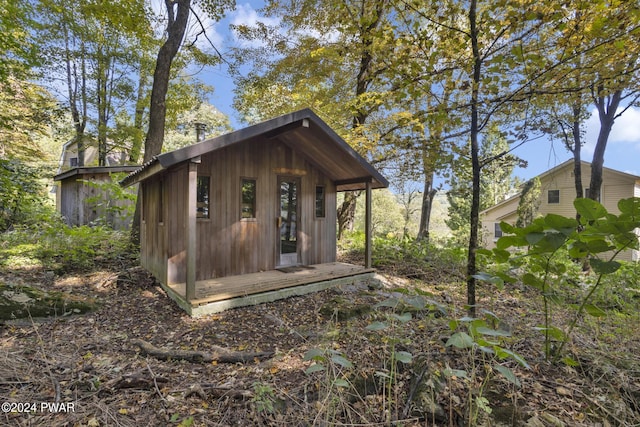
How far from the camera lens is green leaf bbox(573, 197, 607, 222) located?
1697mm

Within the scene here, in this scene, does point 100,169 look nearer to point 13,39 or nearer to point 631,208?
point 13,39

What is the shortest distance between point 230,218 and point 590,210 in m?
5.59

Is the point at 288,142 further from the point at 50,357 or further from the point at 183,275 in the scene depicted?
the point at 50,357

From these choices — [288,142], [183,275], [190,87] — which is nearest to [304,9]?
[288,142]

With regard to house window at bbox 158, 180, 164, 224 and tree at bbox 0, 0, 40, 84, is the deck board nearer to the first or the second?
house window at bbox 158, 180, 164, 224

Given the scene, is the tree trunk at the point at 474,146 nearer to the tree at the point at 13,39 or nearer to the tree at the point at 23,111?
the tree at the point at 13,39

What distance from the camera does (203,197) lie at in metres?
5.76

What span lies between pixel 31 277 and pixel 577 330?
28.8 ft

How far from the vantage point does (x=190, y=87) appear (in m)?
14.5

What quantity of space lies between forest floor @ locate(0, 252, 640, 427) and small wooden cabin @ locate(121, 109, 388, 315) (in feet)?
4.55

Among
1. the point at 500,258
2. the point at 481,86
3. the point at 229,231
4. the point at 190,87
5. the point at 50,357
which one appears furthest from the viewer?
the point at 190,87

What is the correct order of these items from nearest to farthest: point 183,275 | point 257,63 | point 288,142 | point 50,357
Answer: point 50,357
point 183,275
point 288,142
point 257,63

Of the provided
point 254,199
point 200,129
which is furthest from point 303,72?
point 254,199

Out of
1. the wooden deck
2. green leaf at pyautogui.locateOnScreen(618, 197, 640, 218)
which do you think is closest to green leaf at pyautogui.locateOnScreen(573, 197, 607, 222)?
green leaf at pyautogui.locateOnScreen(618, 197, 640, 218)
